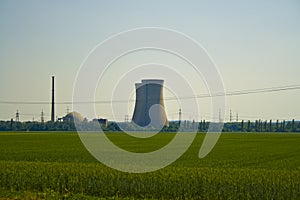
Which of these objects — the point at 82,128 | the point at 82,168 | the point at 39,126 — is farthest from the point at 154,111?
the point at 39,126

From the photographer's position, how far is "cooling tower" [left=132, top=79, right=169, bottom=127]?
60.0 metres

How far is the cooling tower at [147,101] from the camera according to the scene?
5997 centimetres

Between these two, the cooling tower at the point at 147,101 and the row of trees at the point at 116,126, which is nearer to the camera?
the cooling tower at the point at 147,101

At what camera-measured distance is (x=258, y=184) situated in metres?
15.7

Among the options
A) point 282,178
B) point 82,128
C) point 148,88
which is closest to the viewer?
point 282,178

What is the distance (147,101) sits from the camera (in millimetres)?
61219

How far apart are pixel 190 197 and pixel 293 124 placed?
120m

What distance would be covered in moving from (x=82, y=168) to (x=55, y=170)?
1.11 metres

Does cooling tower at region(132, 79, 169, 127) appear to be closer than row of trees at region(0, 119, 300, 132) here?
Yes

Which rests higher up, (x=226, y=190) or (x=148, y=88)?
(x=148, y=88)

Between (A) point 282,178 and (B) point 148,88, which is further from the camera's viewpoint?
(B) point 148,88

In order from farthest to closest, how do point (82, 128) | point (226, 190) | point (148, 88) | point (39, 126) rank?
point (39, 126) < point (82, 128) < point (148, 88) < point (226, 190)

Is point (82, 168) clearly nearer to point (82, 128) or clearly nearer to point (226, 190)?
point (226, 190)

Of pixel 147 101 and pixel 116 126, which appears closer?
pixel 147 101
